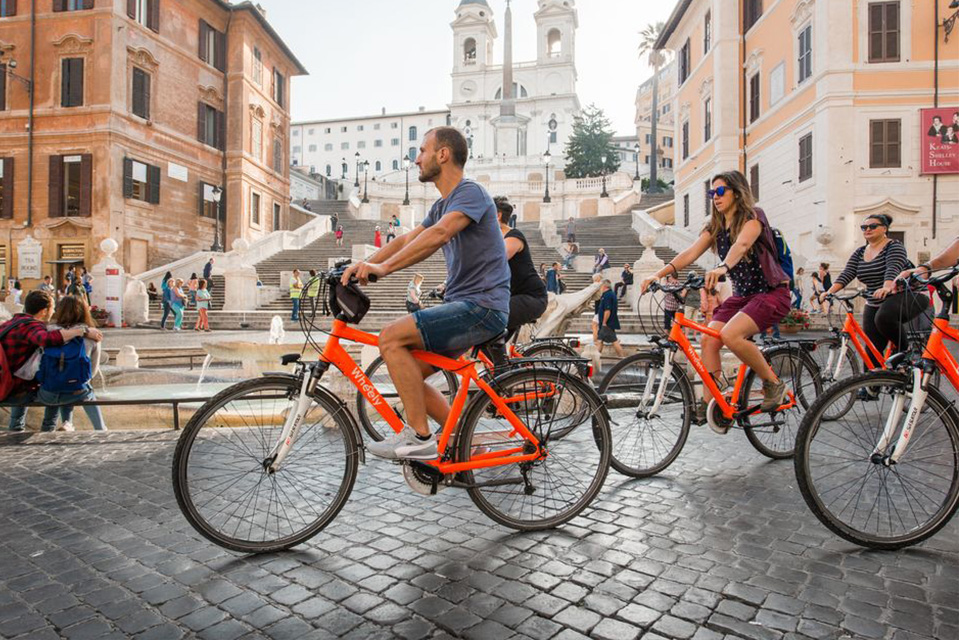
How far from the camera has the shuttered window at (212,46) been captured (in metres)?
33.8

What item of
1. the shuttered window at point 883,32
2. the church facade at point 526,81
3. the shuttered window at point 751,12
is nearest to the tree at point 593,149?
the church facade at point 526,81

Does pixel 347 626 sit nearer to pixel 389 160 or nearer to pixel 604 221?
pixel 604 221

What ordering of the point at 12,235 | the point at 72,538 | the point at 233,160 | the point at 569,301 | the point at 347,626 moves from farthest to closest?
the point at 233,160
the point at 12,235
the point at 569,301
the point at 72,538
the point at 347,626

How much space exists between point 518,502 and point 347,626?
Answer: 129 centimetres

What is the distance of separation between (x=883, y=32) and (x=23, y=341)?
25.0 metres

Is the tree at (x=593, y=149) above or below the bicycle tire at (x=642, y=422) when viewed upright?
above

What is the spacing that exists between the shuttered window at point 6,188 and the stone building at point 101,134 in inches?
1.8

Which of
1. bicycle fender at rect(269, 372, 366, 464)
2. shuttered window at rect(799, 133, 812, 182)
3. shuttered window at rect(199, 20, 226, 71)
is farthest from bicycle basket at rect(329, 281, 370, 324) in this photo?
shuttered window at rect(199, 20, 226, 71)

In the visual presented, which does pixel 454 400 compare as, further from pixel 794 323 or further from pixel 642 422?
pixel 794 323

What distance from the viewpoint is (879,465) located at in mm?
3355

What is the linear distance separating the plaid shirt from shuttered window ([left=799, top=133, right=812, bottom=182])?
75.9 ft

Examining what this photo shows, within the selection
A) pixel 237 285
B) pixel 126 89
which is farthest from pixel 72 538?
pixel 126 89

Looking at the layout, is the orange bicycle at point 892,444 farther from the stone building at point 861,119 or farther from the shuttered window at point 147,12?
the shuttered window at point 147,12

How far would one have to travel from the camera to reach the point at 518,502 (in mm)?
3482
